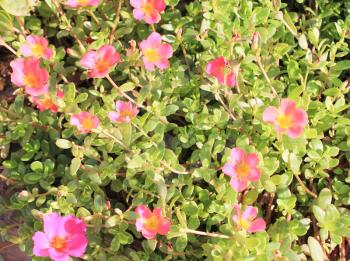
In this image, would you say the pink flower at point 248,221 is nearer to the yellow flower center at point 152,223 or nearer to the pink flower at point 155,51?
the yellow flower center at point 152,223

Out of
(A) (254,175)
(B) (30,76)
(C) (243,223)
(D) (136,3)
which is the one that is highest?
(D) (136,3)

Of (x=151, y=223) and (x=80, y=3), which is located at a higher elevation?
(x=80, y=3)

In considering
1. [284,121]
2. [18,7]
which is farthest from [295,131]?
[18,7]

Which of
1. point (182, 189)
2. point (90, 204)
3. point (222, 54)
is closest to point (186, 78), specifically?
point (222, 54)

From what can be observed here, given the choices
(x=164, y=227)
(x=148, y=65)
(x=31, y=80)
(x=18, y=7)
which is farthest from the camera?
(x=18, y=7)

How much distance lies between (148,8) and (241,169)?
64 centimetres

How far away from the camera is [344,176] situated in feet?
5.73

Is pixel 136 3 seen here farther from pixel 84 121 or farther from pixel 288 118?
pixel 288 118

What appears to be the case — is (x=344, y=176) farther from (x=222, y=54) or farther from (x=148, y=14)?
(x=148, y=14)

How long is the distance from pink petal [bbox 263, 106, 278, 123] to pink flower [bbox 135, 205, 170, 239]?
1.20 ft

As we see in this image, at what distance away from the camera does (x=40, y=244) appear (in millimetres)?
1492

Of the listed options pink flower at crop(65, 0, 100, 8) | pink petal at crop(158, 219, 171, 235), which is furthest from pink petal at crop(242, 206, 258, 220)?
pink flower at crop(65, 0, 100, 8)

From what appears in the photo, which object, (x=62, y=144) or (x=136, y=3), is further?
(x=136, y=3)

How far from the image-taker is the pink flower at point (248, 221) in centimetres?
146
